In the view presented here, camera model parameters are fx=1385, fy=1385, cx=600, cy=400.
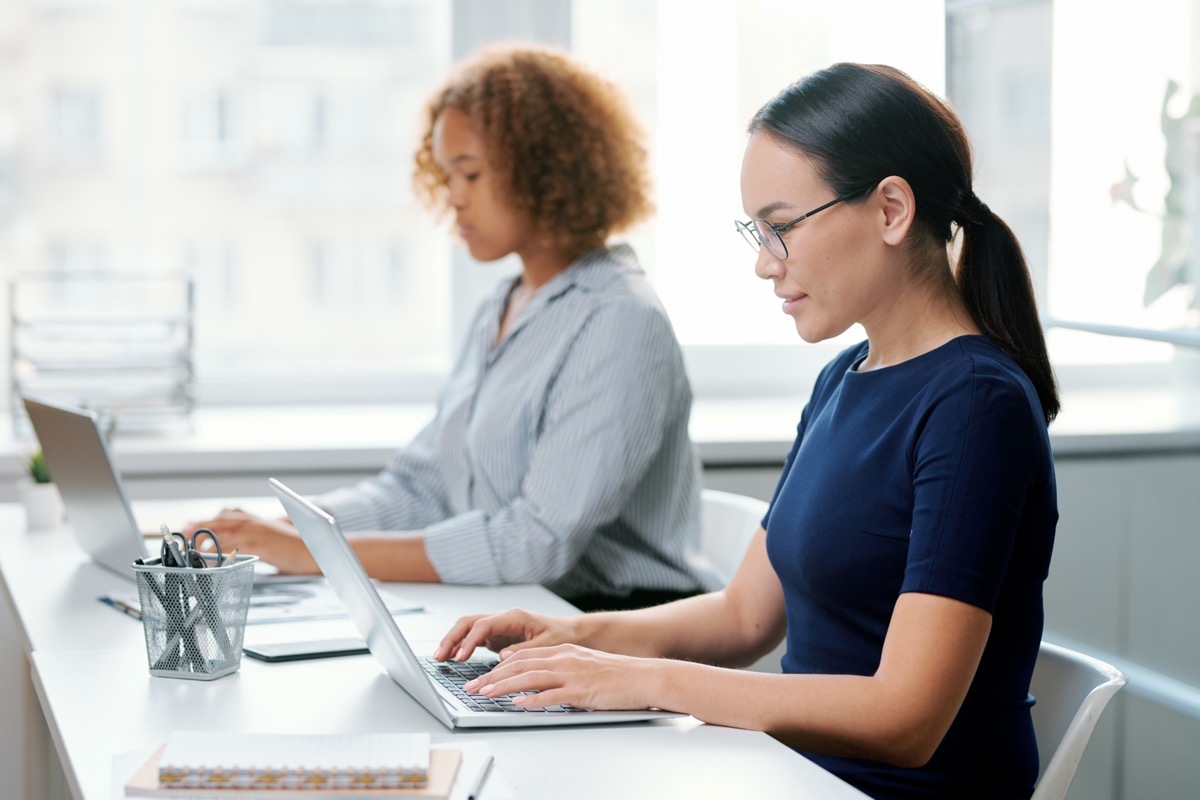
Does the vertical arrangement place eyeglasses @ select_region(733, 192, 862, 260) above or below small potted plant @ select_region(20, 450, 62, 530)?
above

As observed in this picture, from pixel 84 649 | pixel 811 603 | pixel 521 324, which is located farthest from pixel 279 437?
pixel 811 603

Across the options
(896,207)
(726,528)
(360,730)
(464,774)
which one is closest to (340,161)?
(726,528)

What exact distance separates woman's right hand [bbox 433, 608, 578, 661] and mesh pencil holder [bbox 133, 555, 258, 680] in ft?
0.69

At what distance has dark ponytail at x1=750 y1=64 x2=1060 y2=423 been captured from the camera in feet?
4.35

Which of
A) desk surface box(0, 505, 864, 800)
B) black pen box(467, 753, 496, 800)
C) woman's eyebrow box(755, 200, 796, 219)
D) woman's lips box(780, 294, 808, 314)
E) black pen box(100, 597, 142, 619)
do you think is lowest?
black pen box(100, 597, 142, 619)

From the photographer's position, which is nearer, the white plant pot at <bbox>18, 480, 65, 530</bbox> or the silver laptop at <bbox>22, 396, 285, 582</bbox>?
the silver laptop at <bbox>22, 396, 285, 582</bbox>

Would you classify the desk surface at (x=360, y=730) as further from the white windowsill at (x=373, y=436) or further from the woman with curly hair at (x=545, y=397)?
the white windowsill at (x=373, y=436)

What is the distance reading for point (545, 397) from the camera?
2.00 metres

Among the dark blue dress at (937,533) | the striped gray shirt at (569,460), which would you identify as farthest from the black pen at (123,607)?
the dark blue dress at (937,533)

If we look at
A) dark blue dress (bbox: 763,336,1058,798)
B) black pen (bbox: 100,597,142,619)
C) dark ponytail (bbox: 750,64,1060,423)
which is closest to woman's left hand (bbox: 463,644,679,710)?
dark blue dress (bbox: 763,336,1058,798)

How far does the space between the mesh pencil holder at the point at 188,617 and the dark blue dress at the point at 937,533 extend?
0.57 metres

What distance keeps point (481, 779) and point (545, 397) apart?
3.30 ft

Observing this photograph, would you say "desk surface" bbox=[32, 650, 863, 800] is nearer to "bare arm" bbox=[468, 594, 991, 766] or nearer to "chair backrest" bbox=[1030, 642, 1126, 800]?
"bare arm" bbox=[468, 594, 991, 766]

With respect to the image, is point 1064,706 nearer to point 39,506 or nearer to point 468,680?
point 468,680
